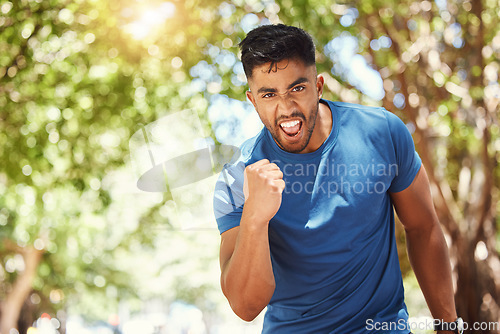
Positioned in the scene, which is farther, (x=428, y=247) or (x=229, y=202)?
(x=428, y=247)

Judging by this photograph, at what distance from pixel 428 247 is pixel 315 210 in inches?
23.8

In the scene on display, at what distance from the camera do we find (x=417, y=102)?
6.25 metres

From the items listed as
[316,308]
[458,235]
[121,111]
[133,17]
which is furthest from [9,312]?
[316,308]

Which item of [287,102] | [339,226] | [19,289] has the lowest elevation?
[19,289]

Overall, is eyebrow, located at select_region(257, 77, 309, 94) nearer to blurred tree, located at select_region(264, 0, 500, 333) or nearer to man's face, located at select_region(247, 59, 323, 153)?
man's face, located at select_region(247, 59, 323, 153)

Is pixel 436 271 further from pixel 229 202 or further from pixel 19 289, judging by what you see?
pixel 19 289

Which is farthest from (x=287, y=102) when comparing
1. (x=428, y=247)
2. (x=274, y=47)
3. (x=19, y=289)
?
(x=19, y=289)

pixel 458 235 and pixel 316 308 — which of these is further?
pixel 458 235

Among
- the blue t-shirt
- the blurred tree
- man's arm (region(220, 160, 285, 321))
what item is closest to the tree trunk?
the blurred tree

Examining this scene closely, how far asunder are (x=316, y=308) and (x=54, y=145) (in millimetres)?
5908

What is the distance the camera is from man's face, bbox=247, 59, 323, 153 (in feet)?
6.73

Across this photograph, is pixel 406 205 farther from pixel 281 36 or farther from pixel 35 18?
pixel 35 18

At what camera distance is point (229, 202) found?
2086 millimetres

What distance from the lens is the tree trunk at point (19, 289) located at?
42.8ft
